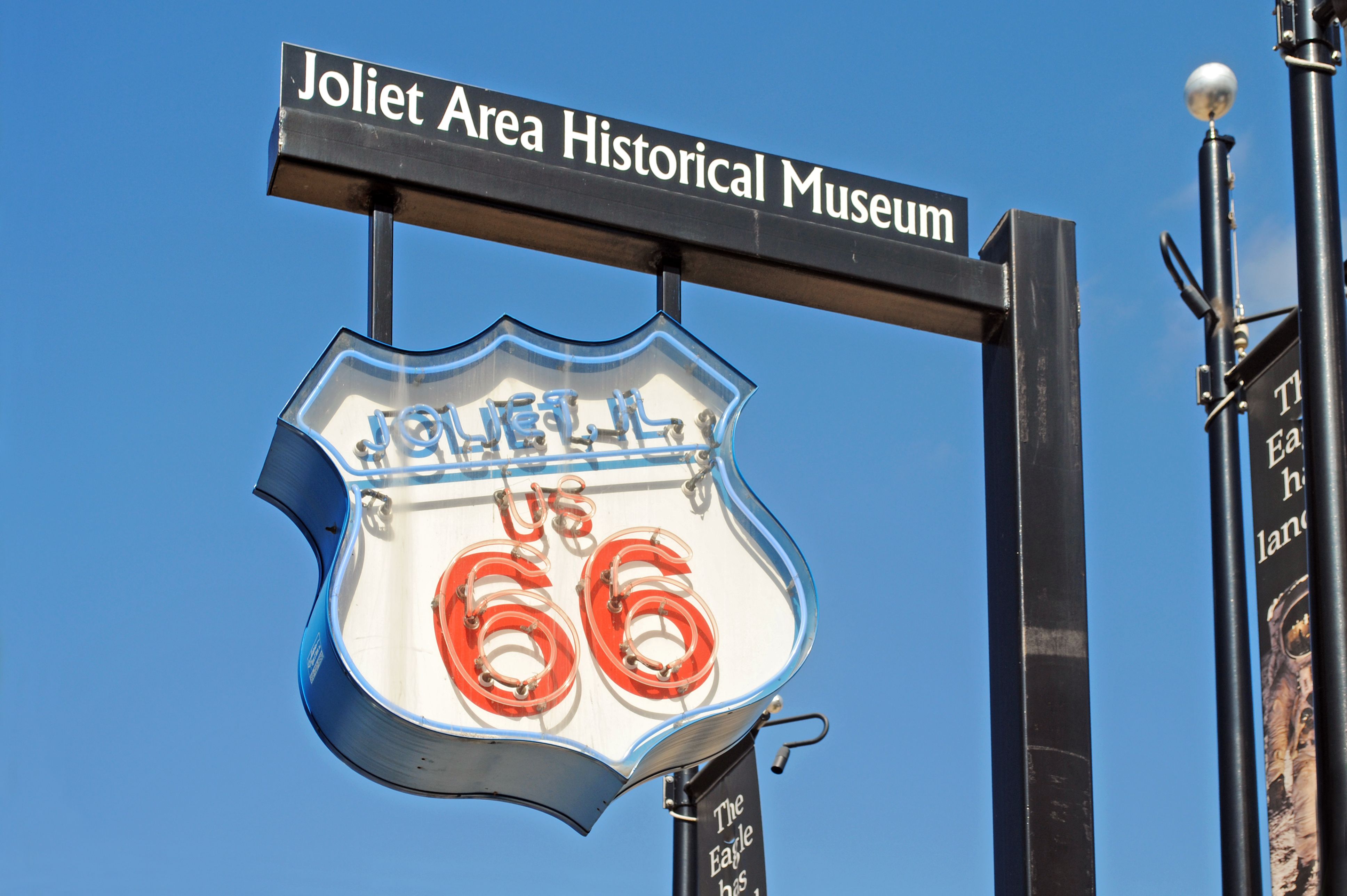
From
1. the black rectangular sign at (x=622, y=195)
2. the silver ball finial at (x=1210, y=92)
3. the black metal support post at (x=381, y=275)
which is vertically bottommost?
the black metal support post at (x=381, y=275)

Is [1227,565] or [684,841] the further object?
[684,841]

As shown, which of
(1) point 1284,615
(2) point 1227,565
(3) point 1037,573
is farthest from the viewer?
(2) point 1227,565

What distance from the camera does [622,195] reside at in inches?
277

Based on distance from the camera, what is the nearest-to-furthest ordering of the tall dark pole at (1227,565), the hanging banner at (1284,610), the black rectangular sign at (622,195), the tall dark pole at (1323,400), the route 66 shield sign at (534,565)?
the tall dark pole at (1323,400) → the route 66 shield sign at (534,565) → the black rectangular sign at (622,195) → the hanging banner at (1284,610) → the tall dark pole at (1227,565)

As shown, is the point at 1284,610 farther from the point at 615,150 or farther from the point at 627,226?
the point at 615,150

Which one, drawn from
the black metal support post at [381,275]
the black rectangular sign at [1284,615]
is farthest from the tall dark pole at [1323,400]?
the black metal support post at [381,275]

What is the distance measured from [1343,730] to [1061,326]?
120 inches

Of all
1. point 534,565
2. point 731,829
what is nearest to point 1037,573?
point 534,565

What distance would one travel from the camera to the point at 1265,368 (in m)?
8.41

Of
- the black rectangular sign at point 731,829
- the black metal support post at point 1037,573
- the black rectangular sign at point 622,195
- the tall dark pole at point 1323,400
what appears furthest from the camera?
the black rectangular sign at point 731,829

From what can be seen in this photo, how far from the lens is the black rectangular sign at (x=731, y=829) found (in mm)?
10602

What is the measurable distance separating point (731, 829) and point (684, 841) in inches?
17.5

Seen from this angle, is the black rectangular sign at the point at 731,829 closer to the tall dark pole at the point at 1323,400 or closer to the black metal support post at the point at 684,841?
the black metal support post at the point at 684,841

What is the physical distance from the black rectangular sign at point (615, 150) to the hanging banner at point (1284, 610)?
1.72 metres
